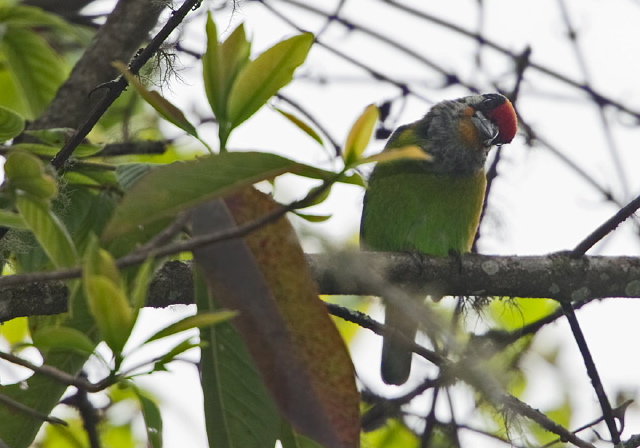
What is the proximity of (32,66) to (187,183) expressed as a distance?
1.71 meters

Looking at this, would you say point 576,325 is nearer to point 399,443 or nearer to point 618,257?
point 618,257

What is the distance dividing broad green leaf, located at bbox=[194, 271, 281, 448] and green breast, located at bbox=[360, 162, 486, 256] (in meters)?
2.11

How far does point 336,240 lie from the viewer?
1.23 m

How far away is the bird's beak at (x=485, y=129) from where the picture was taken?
3.94 metres

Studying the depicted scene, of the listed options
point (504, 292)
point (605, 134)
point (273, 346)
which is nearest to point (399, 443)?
point (504, 292)

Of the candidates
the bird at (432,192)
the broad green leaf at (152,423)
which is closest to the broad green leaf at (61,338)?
the broad green leaf at (152,423)

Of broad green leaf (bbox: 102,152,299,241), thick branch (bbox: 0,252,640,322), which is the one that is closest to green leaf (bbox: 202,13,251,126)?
broad green leaf (bbox: 102,152,299,241)

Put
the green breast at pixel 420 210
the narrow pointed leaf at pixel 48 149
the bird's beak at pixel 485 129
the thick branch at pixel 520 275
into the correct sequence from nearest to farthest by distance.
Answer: the narrow pointed leaf at pixel 48 149 → the thick branch at pixel 520 275 → the green breast at pixel 420 210 → the bird's beak at pixel 485 129

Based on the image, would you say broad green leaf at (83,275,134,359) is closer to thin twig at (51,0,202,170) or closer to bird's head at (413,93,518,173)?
thin twig at (51,0,202,170)

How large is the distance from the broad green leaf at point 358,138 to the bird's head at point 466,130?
2.55 meters

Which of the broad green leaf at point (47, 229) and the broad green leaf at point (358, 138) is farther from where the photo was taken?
the broad green leaf at point (47, 229)

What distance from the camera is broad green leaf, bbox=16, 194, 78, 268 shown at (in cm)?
133

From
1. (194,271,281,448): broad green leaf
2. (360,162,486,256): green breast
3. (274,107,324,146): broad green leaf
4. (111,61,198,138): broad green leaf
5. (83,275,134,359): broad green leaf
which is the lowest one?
(83,275,134,359): broad green leaf

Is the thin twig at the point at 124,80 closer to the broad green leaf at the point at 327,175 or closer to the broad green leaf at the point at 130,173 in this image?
the broad green leaf at the point at 130,173
